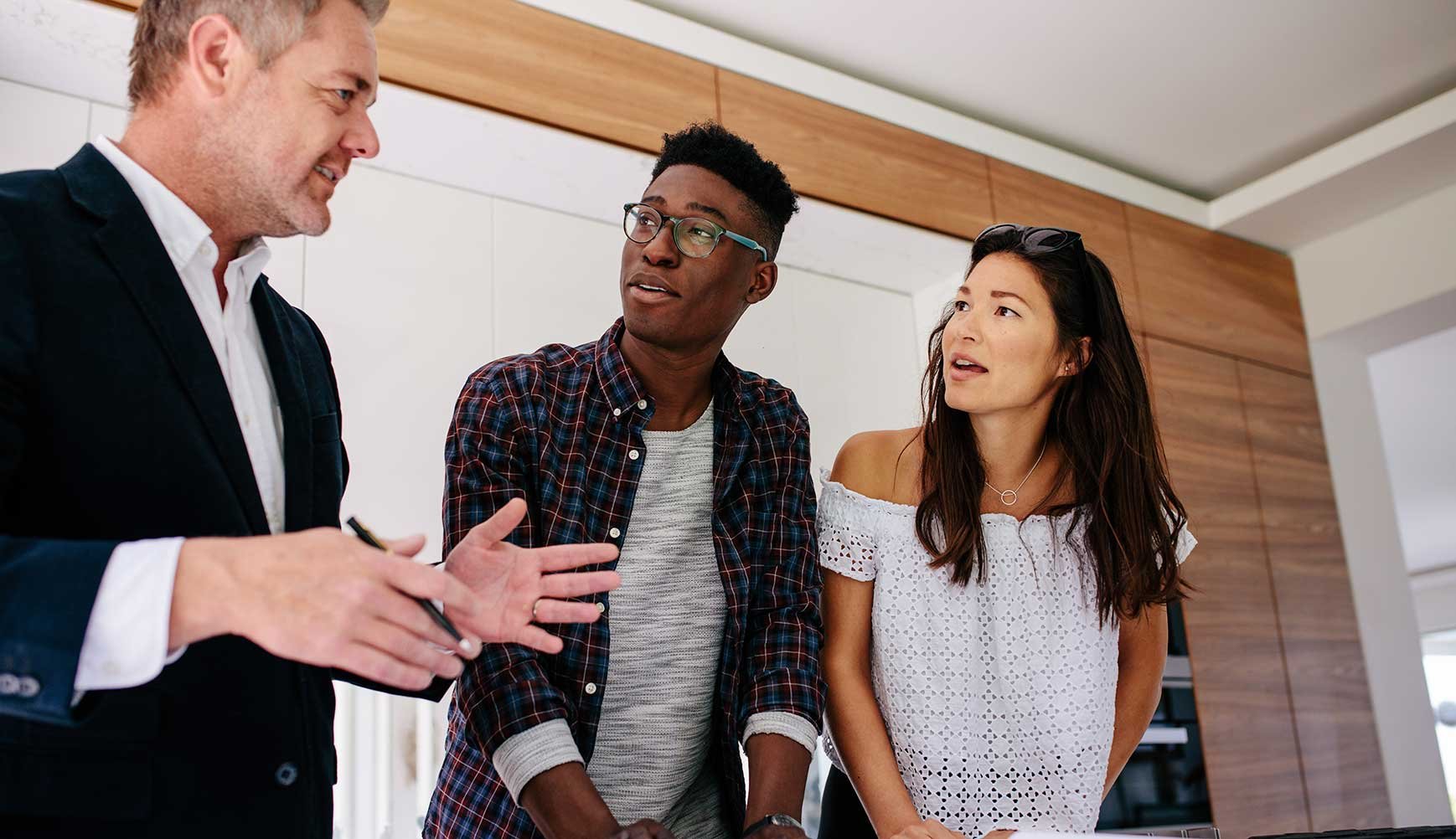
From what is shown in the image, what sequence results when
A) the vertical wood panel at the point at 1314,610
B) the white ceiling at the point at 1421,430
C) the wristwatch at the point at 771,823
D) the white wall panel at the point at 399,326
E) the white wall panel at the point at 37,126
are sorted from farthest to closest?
the white ceiling at the point at 1421,430
the vertical wood panel at the point at 1314,610
the white wall panel at the point at 399,326
the white wall panel at the point at 37,126
the wristwatch at the point at 771,823

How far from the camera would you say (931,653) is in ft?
5.28

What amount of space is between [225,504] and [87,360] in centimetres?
14

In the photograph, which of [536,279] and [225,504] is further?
[536,279]

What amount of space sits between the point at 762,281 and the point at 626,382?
352mm

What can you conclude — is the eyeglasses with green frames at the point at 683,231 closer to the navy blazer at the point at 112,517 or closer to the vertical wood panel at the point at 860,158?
the navy blazer at the point at 112,517

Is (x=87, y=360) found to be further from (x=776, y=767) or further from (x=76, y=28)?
(x=76, y=28)

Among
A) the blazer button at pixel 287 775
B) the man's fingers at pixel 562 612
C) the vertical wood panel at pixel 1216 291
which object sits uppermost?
the vertical wood panel at pixel 1216 291

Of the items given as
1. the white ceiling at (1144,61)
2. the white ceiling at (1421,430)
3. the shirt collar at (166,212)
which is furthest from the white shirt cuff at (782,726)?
the white ceiling at (1421,430)

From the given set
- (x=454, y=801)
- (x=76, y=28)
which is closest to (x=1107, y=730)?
(x=454, y=801)

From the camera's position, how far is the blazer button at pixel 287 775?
3.11ft

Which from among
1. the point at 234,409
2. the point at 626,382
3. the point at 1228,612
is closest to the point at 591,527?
the point at 626,382

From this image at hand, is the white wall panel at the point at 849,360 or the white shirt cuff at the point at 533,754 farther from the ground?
the white wall panel at the point at 849,360

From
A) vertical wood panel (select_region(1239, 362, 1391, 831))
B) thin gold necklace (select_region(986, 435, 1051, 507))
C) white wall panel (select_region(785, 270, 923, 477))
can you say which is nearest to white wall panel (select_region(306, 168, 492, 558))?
white wall panel (select_region(785, 270, 923, 477))

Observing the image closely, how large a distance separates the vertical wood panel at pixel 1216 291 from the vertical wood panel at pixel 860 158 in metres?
0.79
